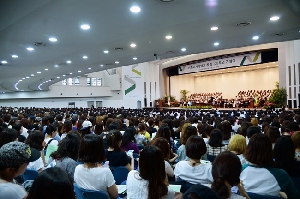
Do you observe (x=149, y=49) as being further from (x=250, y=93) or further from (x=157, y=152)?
(x=250, y=93)

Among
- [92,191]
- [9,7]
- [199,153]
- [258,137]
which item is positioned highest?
[9,7]

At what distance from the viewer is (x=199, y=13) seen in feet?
18.7

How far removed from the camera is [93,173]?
101 inches

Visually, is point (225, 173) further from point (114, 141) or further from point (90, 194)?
point (114, 141)

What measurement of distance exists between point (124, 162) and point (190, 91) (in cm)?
3019

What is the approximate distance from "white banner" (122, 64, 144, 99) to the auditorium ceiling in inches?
741

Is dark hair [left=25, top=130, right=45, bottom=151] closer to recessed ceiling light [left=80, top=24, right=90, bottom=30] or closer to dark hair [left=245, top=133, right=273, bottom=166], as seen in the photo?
dark hair [left=245, top=133, right=273, bottom=166]

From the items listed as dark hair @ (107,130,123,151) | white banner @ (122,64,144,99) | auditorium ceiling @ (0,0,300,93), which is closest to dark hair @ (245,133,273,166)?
dark hair @ (107,130,123,151)

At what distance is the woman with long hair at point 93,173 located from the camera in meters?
2.55

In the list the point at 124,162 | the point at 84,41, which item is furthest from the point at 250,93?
the point at 124,162

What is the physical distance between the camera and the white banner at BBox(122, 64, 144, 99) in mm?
29422

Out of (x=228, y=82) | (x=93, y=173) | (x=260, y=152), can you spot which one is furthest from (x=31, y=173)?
(x=228, y=82)

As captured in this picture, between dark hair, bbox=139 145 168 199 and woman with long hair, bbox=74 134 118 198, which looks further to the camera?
woman with long hair, bbox=74 134 118 198

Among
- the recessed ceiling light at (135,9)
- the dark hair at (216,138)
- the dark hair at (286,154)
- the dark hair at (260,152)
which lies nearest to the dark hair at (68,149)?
the dark hair at (260,152)
